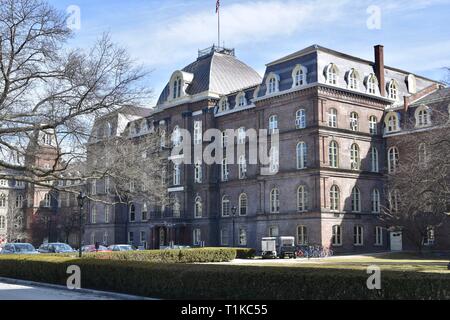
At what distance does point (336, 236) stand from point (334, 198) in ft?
10.5

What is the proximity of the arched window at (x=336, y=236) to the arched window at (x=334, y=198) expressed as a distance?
1602 mm

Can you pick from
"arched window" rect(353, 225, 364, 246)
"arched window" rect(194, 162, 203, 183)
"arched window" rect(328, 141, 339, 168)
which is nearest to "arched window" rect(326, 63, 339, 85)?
"arched window" rect(328, 141, 339, 168)

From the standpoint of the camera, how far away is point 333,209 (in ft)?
158

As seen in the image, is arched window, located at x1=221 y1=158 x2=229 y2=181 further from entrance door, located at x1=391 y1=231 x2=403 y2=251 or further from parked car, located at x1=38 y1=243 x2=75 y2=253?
parked car, located at x1=38 y1=243 x2=75 y2=253

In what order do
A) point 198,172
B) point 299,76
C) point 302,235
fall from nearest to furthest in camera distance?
point 302,235, point 299,76, point 198,172

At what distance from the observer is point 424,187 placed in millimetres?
33469

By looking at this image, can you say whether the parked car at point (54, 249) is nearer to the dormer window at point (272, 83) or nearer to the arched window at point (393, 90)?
the dormer window at point (272, 83)

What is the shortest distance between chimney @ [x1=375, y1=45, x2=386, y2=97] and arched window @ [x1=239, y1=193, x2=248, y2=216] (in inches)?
641

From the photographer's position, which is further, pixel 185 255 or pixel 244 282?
pixel 185 255

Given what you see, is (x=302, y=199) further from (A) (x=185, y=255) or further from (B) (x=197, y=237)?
(B) (x=197, y=237)

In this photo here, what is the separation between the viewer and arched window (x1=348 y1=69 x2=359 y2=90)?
50.4 meters

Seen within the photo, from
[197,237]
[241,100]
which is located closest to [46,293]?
[241,100]

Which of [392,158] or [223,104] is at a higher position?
[223,104]

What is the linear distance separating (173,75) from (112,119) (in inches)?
1419
